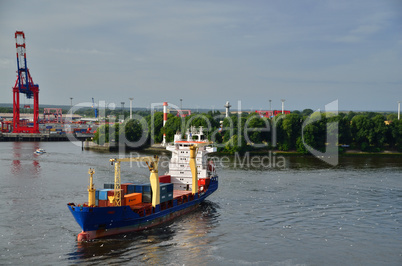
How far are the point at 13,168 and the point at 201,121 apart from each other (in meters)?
64.1

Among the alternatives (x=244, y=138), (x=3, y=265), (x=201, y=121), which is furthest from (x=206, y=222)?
(x=201, y=121)

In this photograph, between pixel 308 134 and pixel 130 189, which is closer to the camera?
pixel 130 189

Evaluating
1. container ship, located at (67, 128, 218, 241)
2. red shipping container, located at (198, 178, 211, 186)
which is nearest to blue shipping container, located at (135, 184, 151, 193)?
container ship, located at (67, 128, 218, 241)

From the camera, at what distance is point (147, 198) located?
45.9m

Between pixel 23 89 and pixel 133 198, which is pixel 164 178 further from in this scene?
pixel 23 89

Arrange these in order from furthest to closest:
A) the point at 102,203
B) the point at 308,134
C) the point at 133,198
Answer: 1. the point at 308,134
2. the point at 133,198
3. the point at 102,203

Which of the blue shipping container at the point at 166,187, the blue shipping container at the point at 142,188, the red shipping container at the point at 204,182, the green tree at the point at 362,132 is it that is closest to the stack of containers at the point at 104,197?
the blue shipping container at the point at 142,188

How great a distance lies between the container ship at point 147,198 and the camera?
39.2m

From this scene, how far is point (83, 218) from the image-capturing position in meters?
38.3

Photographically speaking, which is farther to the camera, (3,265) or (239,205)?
(239,205)

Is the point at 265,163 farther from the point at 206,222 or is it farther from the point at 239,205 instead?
the point at 206,222

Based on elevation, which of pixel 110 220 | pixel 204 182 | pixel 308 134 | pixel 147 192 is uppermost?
pixel 308 134

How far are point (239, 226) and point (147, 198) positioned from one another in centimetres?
981

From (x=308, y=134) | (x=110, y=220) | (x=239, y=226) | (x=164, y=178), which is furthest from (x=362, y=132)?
(x=110, y=220)
